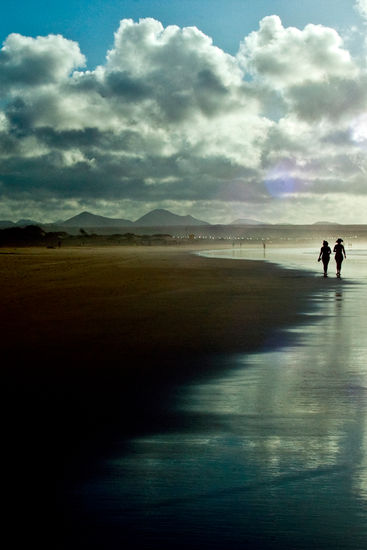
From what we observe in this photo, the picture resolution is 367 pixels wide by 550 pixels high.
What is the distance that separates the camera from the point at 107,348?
44.9 ft

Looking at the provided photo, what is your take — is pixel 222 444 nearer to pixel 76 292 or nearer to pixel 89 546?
pixel 89 546

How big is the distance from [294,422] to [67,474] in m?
2.85

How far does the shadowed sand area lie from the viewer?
724 centimetres

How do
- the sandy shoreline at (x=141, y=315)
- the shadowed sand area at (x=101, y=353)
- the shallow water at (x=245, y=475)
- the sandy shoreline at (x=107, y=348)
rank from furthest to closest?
1. the sandy shoreline at (x=141, y=315)
2. the sandy shoreline at (x=107, y=348)
3. the shadowed sand area at (x=101, y=353)
4. the shallow water at (x=245, y=475)

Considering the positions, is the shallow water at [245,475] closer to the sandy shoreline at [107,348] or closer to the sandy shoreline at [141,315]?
the sandy shoreline at [107,348]

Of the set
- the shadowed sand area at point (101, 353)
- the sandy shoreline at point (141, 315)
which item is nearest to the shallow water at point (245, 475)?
the shadowed sand area at point (101, 353)

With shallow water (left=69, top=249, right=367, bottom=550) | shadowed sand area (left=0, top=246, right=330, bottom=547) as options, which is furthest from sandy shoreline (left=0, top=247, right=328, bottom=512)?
shallow water (left=69, top=249, right=367, bottom=550)

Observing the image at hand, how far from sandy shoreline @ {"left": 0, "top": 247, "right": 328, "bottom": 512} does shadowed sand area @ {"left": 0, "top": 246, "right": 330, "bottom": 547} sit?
19 mm

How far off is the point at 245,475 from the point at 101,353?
720 centimetres

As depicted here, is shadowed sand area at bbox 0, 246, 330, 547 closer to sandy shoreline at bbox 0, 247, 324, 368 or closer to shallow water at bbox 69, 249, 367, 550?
sandy shoreline at bbox 0, 247, 324, 368

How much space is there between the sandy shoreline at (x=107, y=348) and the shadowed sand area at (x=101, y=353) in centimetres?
2

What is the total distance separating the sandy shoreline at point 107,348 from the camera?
25.9 feet

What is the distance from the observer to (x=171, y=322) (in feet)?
58.6

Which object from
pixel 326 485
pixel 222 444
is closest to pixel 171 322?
pixel 222 444
